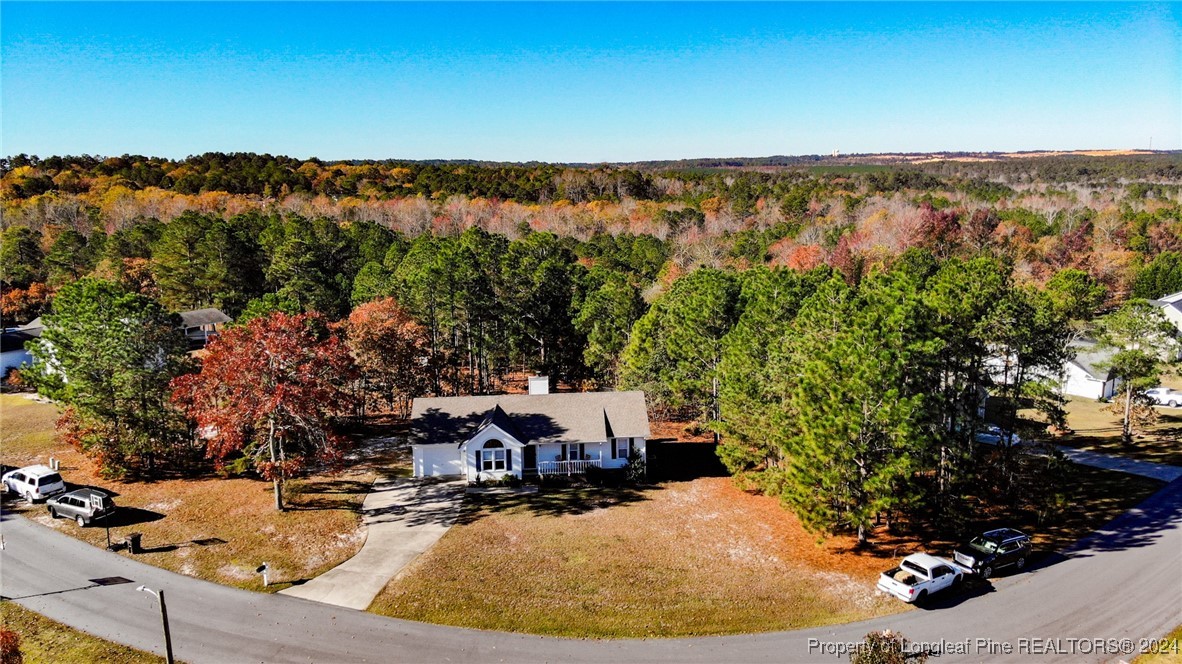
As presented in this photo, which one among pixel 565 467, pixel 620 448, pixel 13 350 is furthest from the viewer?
pixel 13 350

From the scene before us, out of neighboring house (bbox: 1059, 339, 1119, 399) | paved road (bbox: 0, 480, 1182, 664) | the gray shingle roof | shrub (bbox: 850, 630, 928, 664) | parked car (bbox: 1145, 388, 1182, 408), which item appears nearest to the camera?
shrub (bbox: 850, 630, 928, 664)

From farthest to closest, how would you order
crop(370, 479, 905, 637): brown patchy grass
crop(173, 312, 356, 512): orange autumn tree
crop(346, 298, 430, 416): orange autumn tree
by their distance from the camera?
crop(346, 298, 430, 416): orange autumn tree → crop(173, 312, 356, 512): orange autumn tree → crop(370, 479, 905, 637): brown patchy grass

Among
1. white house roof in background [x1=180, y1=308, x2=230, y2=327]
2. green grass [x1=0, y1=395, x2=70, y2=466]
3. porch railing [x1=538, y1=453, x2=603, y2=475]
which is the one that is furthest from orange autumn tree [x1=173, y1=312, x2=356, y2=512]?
white house roof in background [x1=180, y1=308, x2=230, y2=327]

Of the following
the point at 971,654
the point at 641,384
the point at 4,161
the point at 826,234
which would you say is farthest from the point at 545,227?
the point at 4,161

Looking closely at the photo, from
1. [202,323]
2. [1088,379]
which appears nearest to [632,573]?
[1088,379]

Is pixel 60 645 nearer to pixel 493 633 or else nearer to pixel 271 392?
pixel 271 392

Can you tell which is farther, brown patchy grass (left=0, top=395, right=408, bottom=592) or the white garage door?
the white garage door

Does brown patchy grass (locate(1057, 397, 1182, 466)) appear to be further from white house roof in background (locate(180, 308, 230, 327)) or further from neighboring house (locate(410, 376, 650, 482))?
white house roof in background (locate(180, 308, 230, 327))
